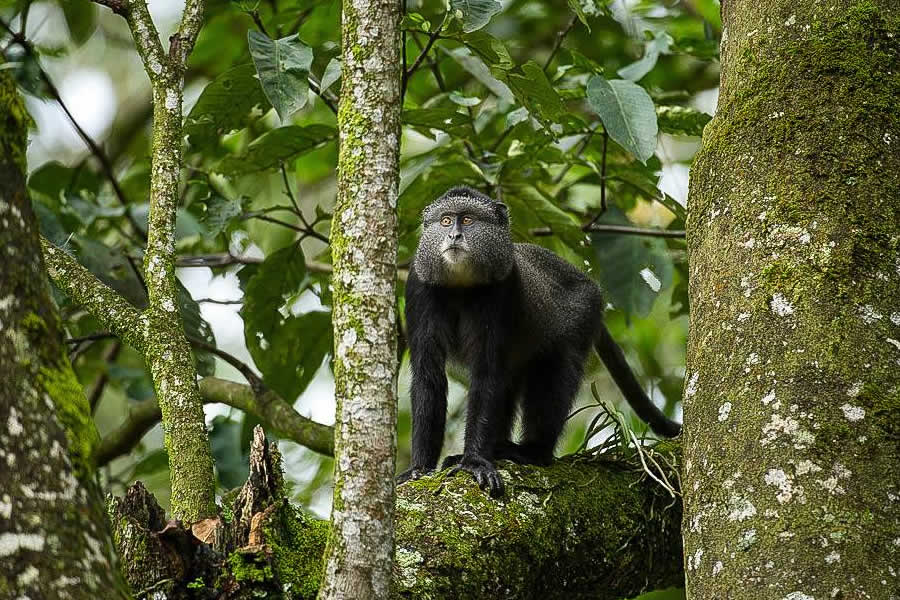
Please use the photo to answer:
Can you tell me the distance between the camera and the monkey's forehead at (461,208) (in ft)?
19.8

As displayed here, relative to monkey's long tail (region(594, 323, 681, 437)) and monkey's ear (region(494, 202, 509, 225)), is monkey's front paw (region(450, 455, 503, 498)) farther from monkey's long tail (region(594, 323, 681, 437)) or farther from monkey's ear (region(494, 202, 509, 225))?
monkey's long tail (region(594, 323, 681, 437))

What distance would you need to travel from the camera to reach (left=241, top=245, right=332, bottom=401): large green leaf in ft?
20.7

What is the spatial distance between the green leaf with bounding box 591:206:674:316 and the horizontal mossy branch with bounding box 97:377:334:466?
79.0 inches

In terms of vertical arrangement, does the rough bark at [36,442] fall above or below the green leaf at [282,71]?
below

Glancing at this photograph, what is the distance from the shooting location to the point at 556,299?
6.46 meters

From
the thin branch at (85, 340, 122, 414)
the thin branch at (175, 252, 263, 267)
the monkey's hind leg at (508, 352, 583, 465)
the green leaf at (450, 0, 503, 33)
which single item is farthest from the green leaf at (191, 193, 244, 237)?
the green leaf at (450, 0, 503, 33)

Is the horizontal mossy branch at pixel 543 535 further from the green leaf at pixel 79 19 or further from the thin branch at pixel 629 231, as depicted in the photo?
the green leaf at pixel 79 19

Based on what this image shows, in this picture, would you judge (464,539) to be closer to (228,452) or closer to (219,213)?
(219,213)

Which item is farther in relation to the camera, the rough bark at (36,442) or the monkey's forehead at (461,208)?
the monkey's forehead at (461,208)

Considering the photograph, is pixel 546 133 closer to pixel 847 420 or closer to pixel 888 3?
pixel 888 3

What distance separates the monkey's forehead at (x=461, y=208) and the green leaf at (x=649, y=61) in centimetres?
107

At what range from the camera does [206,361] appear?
6.01 metres

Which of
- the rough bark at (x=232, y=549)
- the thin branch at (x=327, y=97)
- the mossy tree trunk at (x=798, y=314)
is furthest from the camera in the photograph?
the thin branch at (x=327, y=97)

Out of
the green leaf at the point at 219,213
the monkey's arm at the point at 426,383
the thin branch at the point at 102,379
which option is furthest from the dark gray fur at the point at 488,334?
the thin branch at the point at 102,379
